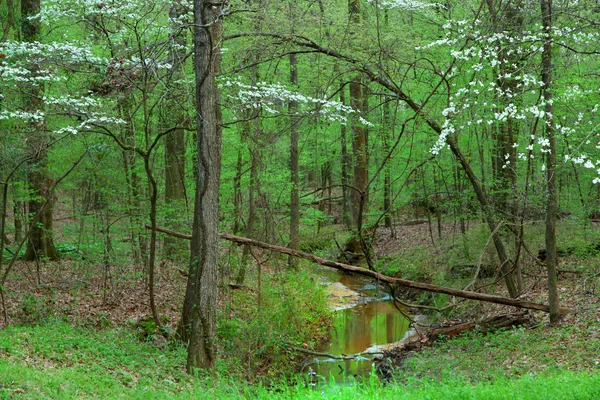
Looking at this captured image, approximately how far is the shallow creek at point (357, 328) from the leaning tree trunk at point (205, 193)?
2418mm

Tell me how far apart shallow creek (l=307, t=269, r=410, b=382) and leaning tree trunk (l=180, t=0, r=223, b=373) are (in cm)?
242

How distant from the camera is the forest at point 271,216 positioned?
7941mm

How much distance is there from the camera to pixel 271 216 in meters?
12.6

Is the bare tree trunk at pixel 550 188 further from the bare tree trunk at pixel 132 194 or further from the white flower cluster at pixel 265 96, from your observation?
the bare tree trunk at pixel 132 194

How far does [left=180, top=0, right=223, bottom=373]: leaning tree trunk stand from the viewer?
7.97 m

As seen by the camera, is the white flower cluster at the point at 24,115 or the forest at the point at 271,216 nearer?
the forest at the point at 271,216

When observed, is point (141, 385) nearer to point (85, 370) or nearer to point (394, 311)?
point (85, 370)

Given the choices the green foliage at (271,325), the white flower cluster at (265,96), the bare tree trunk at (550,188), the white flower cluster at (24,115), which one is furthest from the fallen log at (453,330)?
the white flower cluster at (24,115)

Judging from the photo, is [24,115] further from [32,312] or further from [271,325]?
[271,325]

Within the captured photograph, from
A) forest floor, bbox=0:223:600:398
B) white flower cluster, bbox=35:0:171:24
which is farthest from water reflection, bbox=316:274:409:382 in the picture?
white flower cluster, bbox=35:0:171:24

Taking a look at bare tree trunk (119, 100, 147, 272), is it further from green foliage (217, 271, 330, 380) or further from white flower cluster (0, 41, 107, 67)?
green foliage (217, 271, 330, 380)

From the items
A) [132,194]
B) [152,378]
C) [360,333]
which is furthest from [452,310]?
[132,194]

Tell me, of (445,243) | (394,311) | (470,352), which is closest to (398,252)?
(445,243)

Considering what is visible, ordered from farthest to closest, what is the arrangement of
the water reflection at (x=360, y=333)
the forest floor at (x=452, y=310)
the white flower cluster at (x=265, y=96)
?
1. the water reflection at (x=360, y=333)
2. the white flower cluster at (x=265, y=96)
3. the forest floor at (x=452, y=310)
